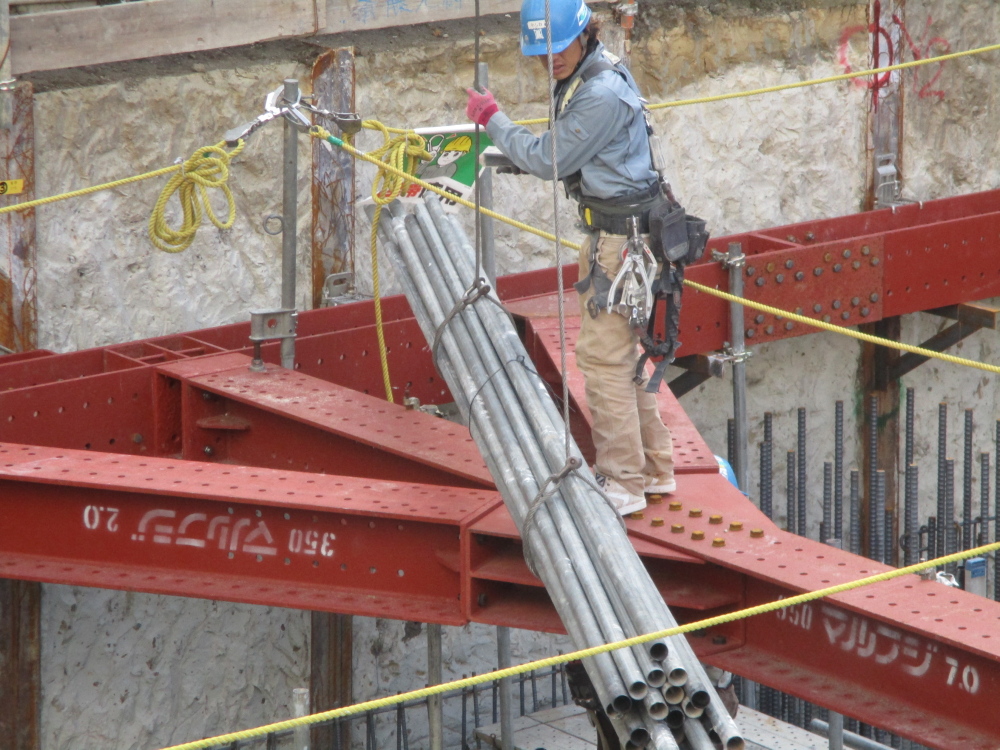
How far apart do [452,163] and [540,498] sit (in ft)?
6.86

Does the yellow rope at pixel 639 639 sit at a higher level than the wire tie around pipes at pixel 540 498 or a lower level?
lower

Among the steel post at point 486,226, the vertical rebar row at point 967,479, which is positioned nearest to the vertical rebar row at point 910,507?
the vertical rebar row at point 967,479

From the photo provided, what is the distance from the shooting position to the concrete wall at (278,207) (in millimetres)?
6922

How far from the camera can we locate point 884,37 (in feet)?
29.8

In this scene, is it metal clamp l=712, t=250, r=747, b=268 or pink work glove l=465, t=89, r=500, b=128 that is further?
metal clamp l=712, t=250, r=747, b=268

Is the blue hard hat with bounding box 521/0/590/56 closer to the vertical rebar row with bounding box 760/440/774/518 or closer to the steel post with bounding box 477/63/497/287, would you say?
the steel post with bounding box 477/63/497/287

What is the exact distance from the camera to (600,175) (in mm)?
4793

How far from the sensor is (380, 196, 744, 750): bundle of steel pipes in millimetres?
3916

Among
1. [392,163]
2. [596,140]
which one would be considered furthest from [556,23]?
[392,163]

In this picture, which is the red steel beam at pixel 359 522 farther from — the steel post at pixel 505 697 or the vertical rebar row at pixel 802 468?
the vertical rebar row at pixel 802 468

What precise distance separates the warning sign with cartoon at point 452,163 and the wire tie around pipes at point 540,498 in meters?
1.83

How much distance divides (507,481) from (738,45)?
4906 millimetres

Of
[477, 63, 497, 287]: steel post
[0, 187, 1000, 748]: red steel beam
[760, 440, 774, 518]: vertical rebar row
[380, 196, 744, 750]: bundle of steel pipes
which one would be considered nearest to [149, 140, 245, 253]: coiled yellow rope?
[0, 187, 1000, 748]: red steel beam

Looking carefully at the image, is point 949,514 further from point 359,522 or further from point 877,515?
point 359,522
